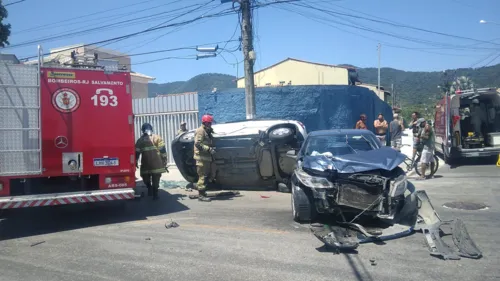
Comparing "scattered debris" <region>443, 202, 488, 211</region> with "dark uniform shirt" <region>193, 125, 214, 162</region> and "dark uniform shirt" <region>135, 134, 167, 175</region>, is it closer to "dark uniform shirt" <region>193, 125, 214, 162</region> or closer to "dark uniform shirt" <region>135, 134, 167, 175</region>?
"dark uniform shirt" <region>193, 125, 214, 162</region>

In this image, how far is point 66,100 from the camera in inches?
271

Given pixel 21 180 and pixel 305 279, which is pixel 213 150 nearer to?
pixel 21 180

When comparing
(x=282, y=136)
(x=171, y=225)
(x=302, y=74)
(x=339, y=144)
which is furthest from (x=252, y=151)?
(x=302, y=74)

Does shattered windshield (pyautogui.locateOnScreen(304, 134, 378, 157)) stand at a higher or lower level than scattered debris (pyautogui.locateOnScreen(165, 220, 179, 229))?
higher

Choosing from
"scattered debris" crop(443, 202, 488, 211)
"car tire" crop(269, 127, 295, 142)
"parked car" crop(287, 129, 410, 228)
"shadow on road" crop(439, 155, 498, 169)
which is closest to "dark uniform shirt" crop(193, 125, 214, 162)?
"car tire" crop(269, 127, 295, 142)

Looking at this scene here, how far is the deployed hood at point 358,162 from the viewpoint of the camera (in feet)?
20.3

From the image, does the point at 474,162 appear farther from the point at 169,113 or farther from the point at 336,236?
the point at 169,113

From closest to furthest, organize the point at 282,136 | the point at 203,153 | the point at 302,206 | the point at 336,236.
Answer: the point at 336,236, the point at 302,206, the point at 203,153, the point at 282,136

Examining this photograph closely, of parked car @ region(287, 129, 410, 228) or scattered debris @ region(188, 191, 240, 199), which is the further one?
scattered debris @ region(188, 191, 240, 199)

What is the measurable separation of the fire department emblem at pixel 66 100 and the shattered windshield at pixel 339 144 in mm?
4146

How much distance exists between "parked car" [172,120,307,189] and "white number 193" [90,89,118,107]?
3314 millimetres

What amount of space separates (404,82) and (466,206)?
79690 mm

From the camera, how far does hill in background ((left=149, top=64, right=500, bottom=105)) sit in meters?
48.9

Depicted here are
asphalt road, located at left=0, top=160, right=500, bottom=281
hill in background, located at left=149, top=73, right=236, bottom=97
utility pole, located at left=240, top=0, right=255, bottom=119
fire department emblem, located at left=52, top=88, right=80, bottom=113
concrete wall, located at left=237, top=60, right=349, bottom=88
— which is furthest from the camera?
hill in background, located at left=149, top=73, right=236, bottom=97
